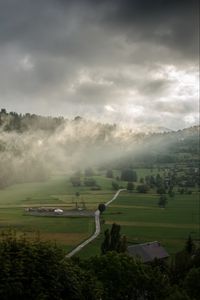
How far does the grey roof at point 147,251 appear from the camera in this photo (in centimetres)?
6200

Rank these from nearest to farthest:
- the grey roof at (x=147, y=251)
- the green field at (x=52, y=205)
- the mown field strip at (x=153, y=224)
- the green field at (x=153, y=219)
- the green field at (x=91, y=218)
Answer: the grey roof at (x=147, y=251) → the green field at (x=153, y=219) → the green field at (x=91, y=218) → the green field at (x=52, y=205) → the mown field strip at (x=153, y=224)

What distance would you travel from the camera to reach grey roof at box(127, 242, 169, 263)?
203ft

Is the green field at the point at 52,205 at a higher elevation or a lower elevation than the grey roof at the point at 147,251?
higher

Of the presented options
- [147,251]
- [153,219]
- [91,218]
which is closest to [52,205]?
[91,218]

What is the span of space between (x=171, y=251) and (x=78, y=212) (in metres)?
46.3

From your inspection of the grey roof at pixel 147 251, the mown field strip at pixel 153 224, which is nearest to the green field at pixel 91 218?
the mown field strip at pixel 153 224

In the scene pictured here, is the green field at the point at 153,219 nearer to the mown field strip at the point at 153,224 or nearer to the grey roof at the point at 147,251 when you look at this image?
the mown field strip at the point at 153,224

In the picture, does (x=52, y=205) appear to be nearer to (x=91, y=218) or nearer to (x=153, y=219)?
(x=91, y=218)

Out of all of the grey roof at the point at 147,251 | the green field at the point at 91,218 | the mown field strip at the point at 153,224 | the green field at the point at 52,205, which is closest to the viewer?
the grey roof at the point at 147,251

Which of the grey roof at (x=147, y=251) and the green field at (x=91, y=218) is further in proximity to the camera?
the green field at (x=91, y=218)

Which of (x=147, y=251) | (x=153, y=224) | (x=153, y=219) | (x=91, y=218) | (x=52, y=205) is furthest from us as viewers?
(x=52, y=205)

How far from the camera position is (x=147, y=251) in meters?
63.8

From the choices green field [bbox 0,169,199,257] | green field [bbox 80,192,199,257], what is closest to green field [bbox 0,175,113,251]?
green field [bbox 0,169,199,257]

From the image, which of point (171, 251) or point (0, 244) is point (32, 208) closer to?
point (171, 251)
